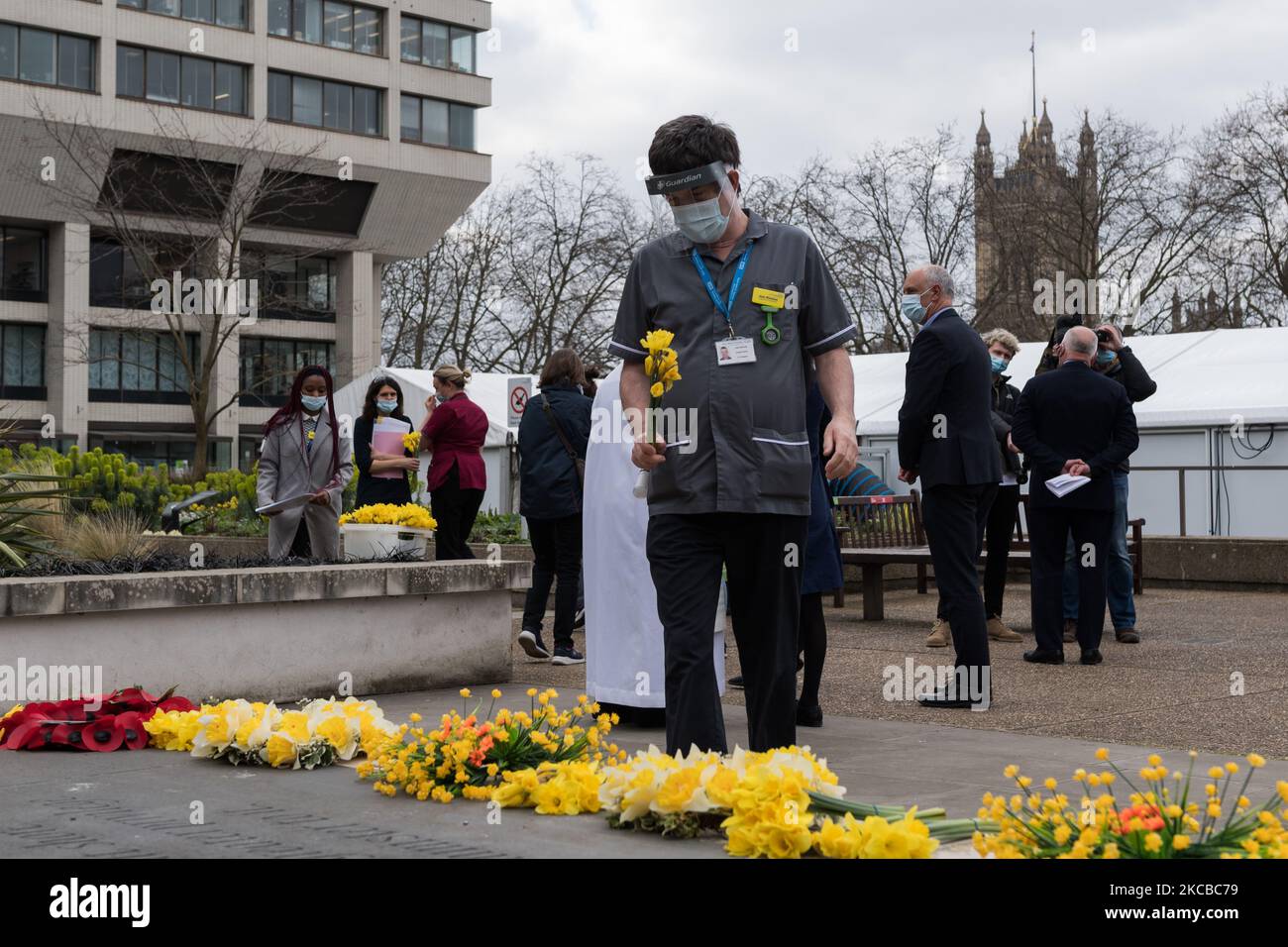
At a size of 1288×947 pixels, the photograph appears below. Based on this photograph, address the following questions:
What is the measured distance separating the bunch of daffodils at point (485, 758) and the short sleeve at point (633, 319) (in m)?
1.11

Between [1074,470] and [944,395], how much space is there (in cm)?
166

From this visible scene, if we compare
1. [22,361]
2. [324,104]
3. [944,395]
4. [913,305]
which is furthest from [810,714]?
[22,361]

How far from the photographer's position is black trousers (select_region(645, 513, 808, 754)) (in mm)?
4848

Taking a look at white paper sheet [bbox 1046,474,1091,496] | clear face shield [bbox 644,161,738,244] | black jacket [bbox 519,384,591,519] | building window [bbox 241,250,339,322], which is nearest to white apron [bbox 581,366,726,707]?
clear face shield [bbox 644,161,738,244]

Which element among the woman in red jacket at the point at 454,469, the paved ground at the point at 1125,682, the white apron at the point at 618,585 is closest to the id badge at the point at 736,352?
the white apron at the point at 618,585

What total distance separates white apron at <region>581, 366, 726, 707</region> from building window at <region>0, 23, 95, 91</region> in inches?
2003

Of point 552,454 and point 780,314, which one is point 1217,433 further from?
point 780,314

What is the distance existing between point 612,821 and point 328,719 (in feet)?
5.64

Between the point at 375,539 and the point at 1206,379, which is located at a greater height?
the point at 1206,379

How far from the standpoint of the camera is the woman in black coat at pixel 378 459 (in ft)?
41.1

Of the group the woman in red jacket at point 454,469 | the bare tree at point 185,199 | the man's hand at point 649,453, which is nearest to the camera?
the man's hand at point 649,453

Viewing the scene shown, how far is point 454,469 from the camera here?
11.6 metres

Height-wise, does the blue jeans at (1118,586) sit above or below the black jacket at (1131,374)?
below

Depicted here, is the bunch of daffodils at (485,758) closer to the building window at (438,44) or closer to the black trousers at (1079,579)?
the black trousers at (1079,579)
